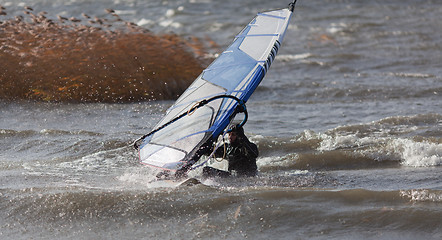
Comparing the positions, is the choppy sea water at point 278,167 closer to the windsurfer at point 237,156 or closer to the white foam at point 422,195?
the white foam at point 422,195

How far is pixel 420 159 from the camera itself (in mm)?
7387

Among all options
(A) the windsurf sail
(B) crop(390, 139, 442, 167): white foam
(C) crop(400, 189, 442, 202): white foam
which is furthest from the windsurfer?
(B) crop(390, 139, 442, 167): white foam

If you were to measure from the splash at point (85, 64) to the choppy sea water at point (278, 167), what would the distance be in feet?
1.67

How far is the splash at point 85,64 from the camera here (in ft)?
37.7

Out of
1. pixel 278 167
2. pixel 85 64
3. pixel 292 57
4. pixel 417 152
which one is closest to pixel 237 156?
pixel 278 167

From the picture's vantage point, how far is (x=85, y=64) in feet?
39.5

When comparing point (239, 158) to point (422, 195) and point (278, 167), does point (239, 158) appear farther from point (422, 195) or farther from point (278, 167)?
point (422, 195)

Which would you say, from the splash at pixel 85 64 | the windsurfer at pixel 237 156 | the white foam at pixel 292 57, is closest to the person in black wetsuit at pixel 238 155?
the windsurfer at pixel 237 156

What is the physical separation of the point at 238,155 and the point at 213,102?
0.66 meters

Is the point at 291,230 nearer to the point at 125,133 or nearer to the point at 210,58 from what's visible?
the point at 125,133

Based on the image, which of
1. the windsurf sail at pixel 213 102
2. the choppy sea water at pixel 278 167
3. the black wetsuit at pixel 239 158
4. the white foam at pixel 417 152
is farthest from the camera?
A: the white foam at pixel 417 152

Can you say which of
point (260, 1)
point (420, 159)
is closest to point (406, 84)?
point (420, 159)

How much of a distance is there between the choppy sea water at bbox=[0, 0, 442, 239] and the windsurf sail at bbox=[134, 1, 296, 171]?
1.18 feet

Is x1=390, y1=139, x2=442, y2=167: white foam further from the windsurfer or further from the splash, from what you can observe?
the splash
